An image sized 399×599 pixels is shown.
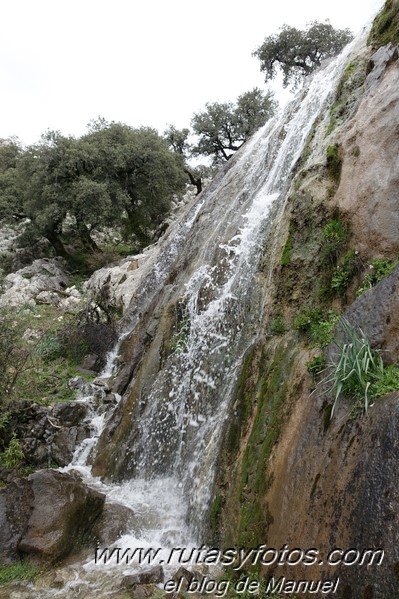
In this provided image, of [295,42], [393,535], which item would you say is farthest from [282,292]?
[295,42]

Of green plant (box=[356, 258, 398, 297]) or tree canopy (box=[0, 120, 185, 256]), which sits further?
tree canopy (box=[0, 120, 185, 256])

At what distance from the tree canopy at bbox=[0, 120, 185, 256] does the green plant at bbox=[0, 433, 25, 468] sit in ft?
50.9

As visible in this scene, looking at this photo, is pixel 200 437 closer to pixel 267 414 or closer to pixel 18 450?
pixel 267 414

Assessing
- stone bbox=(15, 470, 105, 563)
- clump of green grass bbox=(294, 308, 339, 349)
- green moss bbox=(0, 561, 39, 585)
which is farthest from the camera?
stone bbox=(15, 470, 105, 563)

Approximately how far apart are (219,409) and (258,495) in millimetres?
2271

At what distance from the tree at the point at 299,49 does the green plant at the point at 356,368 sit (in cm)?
2433

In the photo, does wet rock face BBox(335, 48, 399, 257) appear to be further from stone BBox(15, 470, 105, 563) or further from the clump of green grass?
stone BBox(15, 470, 105, 563)

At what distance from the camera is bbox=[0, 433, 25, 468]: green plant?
838 cm

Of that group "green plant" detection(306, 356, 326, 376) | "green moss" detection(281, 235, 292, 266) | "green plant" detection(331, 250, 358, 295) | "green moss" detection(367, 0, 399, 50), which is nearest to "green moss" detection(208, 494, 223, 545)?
"green plant" detection(306, 356, 326, 376)

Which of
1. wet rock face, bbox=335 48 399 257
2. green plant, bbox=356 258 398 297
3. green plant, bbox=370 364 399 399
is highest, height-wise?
wet rock face, bbox=335 48 399 257

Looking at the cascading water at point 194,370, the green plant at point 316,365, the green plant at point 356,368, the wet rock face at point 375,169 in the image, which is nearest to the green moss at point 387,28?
the wet rock face at point 375,169

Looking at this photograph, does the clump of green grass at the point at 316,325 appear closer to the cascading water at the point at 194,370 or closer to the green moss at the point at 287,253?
the green moss at the point at 287,253

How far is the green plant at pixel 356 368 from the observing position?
4.02 m

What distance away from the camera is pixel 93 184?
21484 millimetres
